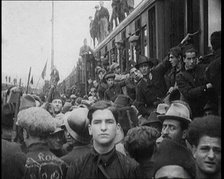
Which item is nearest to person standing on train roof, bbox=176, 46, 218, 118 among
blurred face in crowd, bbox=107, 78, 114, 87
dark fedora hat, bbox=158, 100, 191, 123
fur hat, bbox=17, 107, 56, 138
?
dark fedora hat, bbox=158, 100, 191, 123

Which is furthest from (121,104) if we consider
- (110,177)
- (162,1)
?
(110,177)

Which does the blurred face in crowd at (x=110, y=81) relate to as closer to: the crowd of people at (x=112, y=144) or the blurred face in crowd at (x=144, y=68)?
the blurred face in crowd at (x=144, y=68)

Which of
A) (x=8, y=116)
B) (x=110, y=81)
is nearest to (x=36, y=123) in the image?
(x=8, y=116)

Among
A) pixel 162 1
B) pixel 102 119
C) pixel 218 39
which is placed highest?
pixel 162 1

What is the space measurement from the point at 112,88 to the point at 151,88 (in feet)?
6.30

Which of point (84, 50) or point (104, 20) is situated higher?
point (104, 20)

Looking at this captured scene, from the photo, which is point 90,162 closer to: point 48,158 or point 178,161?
point 48,158

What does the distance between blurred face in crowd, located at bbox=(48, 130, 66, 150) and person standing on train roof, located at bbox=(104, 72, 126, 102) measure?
310 cm

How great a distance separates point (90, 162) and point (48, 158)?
1.15 feet

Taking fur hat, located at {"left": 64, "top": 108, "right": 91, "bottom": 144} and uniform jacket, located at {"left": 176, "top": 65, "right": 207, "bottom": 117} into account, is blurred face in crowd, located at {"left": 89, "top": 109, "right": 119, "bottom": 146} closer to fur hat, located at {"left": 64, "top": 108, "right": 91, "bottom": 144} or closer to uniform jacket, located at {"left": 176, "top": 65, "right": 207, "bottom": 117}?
fur hat, located at {"left": 64, "top": 108, "right": 91, "bottom": 144}

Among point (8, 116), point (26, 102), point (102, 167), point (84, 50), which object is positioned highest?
point (84, 50)

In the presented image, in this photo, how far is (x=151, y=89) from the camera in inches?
224

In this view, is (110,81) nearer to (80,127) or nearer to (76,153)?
(80,127)

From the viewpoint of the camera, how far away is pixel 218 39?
392 cm
